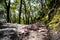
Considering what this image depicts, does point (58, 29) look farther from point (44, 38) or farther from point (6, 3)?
point (6, 3)

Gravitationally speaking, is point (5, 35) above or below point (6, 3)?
below

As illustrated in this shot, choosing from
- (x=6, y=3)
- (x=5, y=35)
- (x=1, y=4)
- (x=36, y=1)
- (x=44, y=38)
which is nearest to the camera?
(x=44, y=38)

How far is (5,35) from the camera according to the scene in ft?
30.7

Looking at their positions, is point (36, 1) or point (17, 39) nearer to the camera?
point (17, 39)

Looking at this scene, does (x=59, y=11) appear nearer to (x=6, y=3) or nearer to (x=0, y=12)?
(x=6, y=3)

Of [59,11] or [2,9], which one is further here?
[2,9]

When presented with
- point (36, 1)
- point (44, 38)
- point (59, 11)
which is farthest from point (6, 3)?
point (44, 38)

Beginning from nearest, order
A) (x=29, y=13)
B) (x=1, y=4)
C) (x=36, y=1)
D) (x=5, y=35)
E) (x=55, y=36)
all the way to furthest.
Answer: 1. (x=55, y=36)
2. (x=5, y=35)
3. (x=1, y=4)
4. (x=36, y=1)
5. (x=29, y=13)

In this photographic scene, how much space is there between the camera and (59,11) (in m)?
10.7

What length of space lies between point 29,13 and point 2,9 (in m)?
9.07

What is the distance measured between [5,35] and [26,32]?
157 centimetres

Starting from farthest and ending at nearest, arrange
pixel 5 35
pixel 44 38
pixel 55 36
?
pixel 5 35 < pixel 44 38 < pixel 55 36

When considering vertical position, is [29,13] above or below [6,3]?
below

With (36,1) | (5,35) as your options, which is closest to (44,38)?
(5,35)
